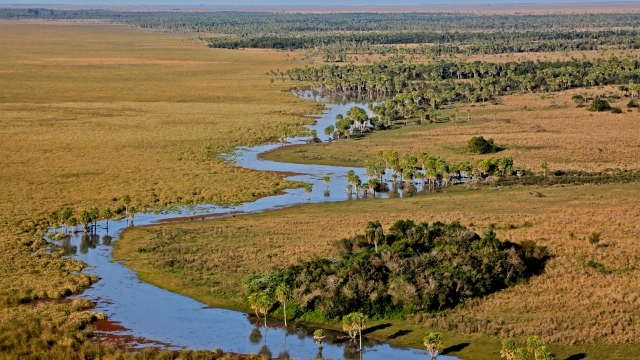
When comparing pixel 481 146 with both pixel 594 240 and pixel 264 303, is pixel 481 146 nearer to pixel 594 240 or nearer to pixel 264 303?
pixel 594 240

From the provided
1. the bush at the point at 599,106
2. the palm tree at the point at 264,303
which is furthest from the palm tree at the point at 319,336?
the bush at the point at 599,106

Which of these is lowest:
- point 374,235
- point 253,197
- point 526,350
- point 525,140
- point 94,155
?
point 94,155

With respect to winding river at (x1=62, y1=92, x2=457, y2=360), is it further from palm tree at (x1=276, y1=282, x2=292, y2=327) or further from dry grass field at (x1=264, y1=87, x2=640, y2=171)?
dry grass field at (x1=264, y1=87, x2=640, y2=171)

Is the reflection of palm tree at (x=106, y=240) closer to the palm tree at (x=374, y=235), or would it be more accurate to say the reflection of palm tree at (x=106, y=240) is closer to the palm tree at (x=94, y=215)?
the palm tree at (x=94, y=215)

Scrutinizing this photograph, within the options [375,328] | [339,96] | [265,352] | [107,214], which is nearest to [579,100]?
[339,96]

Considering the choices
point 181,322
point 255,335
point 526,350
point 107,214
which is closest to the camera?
point 526,350

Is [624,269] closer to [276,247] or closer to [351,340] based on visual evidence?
[351,340]

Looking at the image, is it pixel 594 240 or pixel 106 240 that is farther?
pixel 106 240

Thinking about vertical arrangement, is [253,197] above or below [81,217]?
below

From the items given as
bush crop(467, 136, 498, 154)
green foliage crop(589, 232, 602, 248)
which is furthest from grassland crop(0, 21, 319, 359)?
green foliage crop(589, 232, 602, 248)
